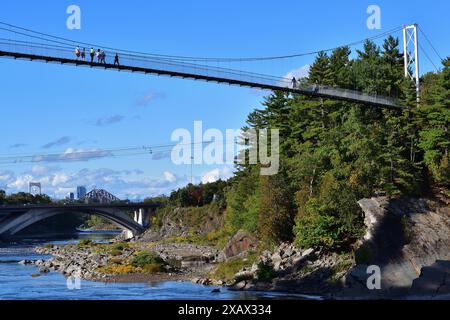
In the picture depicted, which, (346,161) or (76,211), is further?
(76,211)

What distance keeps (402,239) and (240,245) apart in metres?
18.3

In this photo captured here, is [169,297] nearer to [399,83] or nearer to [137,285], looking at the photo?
[137,285]

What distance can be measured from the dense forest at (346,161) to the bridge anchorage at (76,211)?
2201 inches

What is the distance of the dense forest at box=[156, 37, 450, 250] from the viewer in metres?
49.6

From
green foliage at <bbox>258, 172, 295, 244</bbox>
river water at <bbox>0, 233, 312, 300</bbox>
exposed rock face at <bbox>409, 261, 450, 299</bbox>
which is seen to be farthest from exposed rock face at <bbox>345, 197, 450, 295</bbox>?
green foliage at <bbox>258, 172, 295, 244</bbox>

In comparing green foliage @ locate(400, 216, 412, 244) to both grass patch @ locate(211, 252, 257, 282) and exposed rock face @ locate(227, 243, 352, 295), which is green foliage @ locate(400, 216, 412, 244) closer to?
exposed rock face @ locate(227, 243, 352, 295)

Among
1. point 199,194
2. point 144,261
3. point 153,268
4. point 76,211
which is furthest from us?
point 76,211

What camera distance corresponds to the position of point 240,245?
6191 centimetres

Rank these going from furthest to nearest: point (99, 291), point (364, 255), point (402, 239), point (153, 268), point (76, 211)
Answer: point (76, 211) < point (153, 268) < point (402, 239) < point (364, 255) < point (99, 291)

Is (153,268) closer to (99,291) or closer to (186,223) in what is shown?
(99,291)

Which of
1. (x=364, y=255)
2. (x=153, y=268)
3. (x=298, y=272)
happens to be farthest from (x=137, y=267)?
(x=364, y=255)

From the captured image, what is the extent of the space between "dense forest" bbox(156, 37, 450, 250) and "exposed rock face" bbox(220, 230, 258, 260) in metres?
0.88

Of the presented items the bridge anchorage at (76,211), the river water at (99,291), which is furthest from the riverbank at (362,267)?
the bridge anchorage at (76,211)
